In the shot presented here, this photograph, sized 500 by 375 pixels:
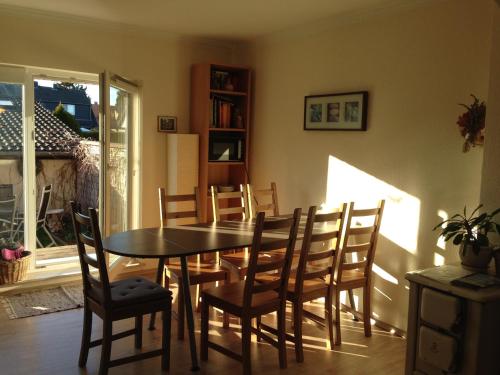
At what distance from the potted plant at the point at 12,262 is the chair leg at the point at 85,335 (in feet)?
5.34

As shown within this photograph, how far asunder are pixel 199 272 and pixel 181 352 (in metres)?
0.56

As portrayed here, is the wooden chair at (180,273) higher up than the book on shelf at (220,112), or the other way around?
the book on shelf at (220,112)

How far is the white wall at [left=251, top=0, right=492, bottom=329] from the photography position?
314 centimetres

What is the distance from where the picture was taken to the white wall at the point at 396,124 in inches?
123

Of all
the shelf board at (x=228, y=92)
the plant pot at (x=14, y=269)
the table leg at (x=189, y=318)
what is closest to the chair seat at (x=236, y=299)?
the table leg at (x=189, y=318)

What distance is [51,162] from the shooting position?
246 inches

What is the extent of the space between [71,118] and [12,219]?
255cm

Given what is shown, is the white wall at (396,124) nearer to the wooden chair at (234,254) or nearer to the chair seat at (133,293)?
the wooden chair at (234,254)

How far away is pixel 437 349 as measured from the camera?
2365 millimetres

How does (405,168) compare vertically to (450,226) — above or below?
above

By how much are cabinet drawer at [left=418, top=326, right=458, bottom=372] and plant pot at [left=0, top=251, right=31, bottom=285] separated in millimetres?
3345

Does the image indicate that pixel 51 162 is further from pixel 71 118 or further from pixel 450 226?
pixel 450 226

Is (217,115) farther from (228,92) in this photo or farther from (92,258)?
(92,258)

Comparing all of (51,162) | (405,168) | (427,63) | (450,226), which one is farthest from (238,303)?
(51,162)
